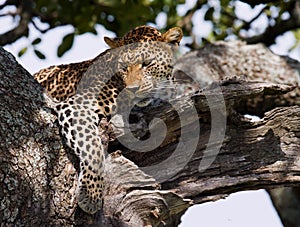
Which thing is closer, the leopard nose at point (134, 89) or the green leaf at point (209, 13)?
the leopard nose at point (134, 89)

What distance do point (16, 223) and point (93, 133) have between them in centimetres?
91

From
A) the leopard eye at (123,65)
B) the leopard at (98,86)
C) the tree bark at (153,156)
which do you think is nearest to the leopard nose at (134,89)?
the leopard at (98,86)

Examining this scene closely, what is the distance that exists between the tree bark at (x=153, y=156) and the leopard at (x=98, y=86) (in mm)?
84

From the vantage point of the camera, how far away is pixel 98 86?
5.11 m

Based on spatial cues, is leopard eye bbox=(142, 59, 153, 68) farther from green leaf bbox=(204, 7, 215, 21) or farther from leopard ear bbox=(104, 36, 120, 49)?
Answer: green leaf bbox=(204, 7, 215, 21)

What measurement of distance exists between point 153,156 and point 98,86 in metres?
0.68

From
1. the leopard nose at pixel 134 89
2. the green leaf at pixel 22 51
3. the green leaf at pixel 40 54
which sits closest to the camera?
the leopard nose at pixel 134 89

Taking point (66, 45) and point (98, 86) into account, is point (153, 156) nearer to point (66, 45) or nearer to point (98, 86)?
point (98, 86)

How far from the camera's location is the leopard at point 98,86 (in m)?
4.40

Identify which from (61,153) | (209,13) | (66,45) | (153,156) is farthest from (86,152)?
(209,13)

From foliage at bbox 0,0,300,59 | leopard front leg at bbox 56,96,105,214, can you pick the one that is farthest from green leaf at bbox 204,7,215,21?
leopard front leg at bbox 56,96,105,214

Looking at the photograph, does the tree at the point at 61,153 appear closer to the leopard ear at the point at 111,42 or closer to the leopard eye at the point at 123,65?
the leopard eye at the point at 123,65

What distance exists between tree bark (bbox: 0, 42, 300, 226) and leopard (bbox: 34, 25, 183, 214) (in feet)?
0.27

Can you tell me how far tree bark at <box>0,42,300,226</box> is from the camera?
4090 millimetres
